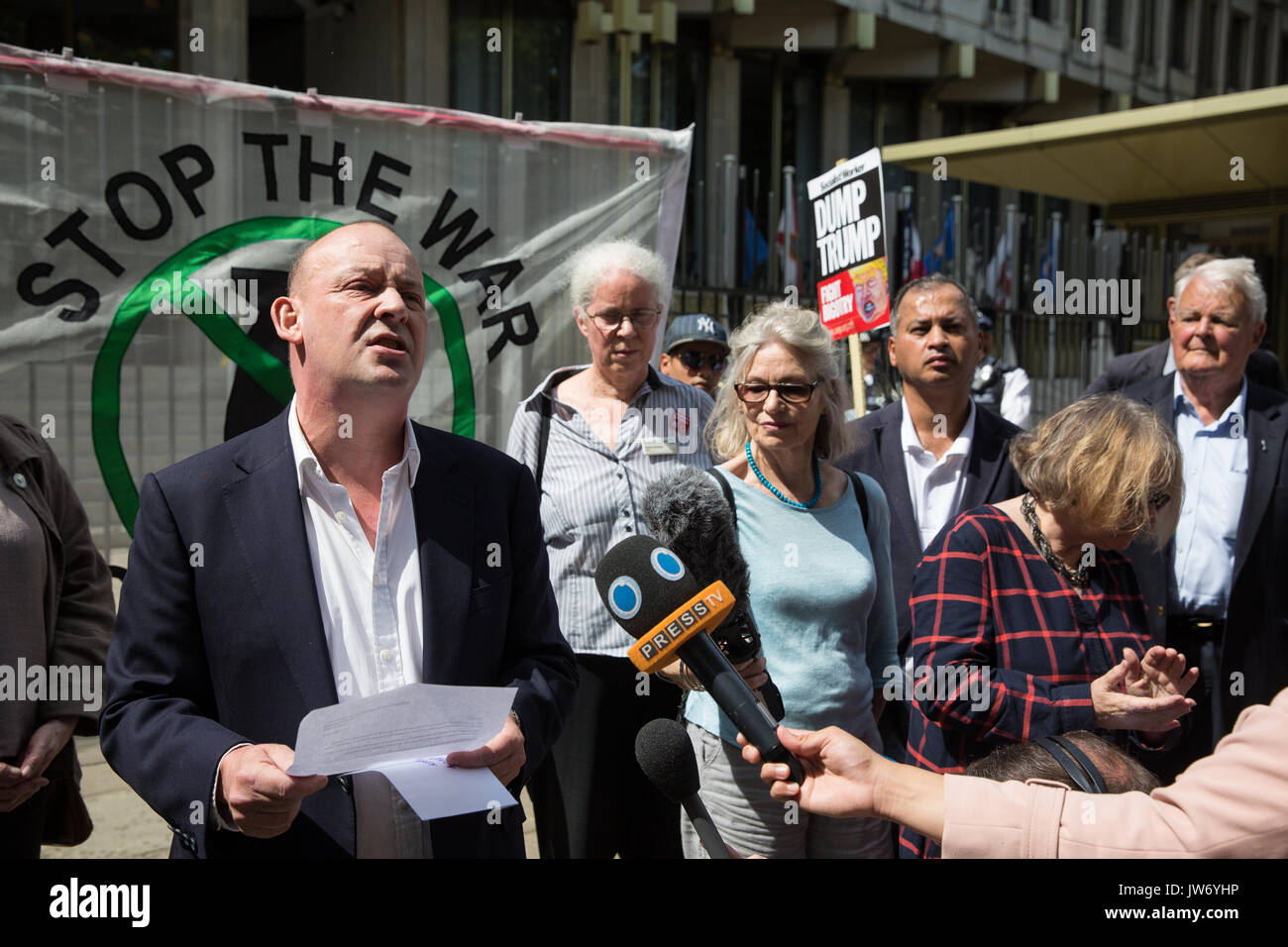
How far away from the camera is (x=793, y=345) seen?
3.24 metres

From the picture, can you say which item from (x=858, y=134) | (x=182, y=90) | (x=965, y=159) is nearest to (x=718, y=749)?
(x=182, y=90)

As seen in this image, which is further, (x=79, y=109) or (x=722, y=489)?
(x=79, y=109)

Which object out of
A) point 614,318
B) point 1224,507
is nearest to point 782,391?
point 614,318

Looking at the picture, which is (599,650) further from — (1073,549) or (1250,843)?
(1250,843)

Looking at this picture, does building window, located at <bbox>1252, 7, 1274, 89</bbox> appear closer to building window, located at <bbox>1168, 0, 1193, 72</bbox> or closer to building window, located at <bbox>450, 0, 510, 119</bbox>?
building window, located at <bbox>1168, 0, 1193, 72</bbox>

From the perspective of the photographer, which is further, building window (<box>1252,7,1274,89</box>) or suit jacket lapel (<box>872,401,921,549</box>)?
building window (<box>1252,7,1274,89</box>)

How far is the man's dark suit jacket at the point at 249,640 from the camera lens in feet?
6.51

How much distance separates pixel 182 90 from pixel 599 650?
2623mm

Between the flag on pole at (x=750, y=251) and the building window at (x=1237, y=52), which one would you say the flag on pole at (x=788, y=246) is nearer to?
the flag on pole at (x=750, y=251)

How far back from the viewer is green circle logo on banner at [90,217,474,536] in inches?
159

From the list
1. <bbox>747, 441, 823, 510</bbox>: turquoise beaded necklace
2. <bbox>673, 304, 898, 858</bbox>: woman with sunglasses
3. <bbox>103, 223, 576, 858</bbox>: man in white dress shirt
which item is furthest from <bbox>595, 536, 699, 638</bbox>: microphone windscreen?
<bbox>747, 441, 823, 510</bbox>: turquoise beaded necklace

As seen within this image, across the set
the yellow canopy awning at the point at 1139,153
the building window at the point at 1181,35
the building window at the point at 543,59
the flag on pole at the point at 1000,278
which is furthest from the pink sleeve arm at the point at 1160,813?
the building window at the point at 1181,35

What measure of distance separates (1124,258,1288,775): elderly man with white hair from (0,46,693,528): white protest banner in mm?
2059

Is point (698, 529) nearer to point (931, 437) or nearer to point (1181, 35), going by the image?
point (931, 437)
